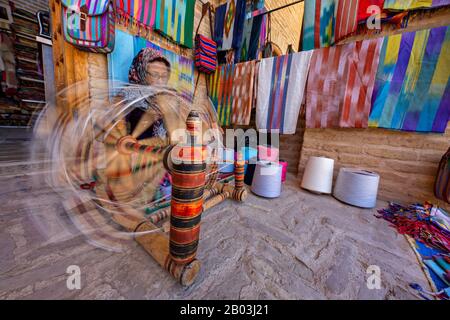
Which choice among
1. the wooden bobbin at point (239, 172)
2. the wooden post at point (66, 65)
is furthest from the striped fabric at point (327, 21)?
the wooden post at point (66, 65)

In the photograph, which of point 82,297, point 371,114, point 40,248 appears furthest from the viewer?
point 371,114

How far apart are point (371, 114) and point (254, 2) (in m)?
3.27

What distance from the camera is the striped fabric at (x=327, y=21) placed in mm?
2346

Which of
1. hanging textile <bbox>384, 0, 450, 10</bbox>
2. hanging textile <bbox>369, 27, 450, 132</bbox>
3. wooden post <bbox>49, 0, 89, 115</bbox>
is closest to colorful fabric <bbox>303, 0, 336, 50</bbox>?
hanging textile <bbox>384, 0, 450, 10</bbox>

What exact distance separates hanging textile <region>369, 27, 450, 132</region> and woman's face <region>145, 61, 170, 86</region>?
2.80m

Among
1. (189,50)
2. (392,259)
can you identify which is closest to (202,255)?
(392,259)

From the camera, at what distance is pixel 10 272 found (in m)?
0.89

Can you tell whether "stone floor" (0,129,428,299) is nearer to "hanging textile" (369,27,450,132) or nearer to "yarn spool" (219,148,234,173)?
"yarn spool" (219,148,234,173)

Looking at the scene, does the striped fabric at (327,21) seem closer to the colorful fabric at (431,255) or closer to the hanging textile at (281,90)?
the hanging textile at (281,90)

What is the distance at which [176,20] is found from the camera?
3.11 meters

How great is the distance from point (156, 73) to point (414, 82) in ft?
10.3

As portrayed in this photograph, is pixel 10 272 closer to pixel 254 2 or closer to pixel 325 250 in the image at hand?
pixel 325 250

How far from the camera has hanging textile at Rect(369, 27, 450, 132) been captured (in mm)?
1867

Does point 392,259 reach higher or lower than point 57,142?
lower
